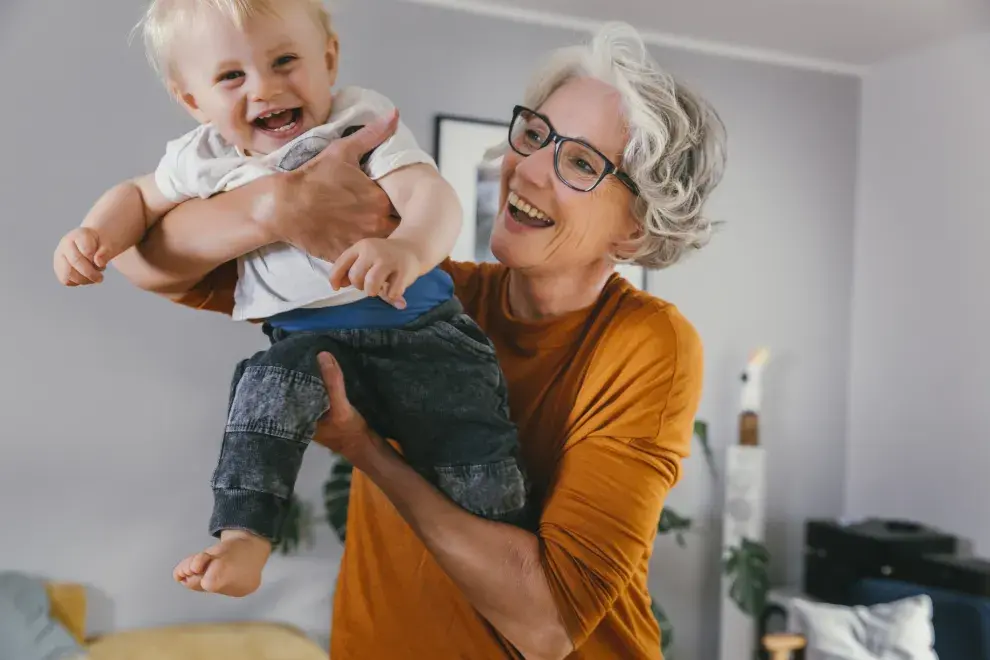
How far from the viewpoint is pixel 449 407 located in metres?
1.09

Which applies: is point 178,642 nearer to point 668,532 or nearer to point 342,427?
point 668,532

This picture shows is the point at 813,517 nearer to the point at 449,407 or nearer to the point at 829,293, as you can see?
the point at 829,293

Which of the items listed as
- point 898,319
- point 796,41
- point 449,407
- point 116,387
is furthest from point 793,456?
point 449,407

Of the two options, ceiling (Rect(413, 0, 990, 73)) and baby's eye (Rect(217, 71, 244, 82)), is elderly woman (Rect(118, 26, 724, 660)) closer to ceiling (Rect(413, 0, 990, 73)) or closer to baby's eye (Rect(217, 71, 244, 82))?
baby's eye (Rect(217, 71, 244, 82))

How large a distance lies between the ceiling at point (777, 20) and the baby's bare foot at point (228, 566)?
120 inches

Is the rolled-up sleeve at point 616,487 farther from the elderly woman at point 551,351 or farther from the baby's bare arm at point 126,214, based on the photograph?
the baby's bare arm at point 126,214

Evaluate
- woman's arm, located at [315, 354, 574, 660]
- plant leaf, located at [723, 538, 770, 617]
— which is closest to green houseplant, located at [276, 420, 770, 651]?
→ plant leaf, located at [723, 538, 770, 617]

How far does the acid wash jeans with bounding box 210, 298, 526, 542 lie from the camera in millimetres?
975

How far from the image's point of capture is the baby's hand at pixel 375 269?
0.88m

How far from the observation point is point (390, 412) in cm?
110

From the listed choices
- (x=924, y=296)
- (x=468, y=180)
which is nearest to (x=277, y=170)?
(x=468, y=180)

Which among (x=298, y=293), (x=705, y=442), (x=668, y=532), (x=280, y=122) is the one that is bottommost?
(x=668, y=532)

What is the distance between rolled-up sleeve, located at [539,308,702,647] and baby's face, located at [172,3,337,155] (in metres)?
0.53

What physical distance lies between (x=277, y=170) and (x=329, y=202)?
11cm
